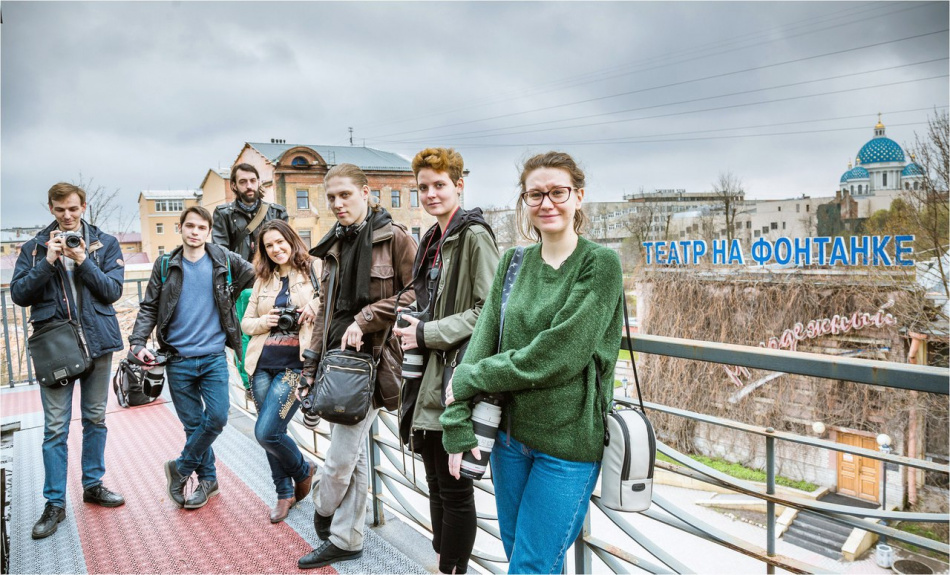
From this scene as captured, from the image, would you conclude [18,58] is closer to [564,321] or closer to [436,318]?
[436,318]

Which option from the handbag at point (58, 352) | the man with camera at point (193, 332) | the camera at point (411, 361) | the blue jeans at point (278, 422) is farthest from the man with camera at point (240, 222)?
the camera at point (411, 361)

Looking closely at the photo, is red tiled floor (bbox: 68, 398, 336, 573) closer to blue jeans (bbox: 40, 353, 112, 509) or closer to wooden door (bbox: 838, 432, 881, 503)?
blue jeans (bbox: 40, 353, 112, 509)

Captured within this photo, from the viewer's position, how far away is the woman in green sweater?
1446 mm

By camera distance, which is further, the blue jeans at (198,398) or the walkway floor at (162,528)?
the blue jeans at (198,398)

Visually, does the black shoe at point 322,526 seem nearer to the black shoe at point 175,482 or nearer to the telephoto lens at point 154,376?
the black shoe at point 175,482

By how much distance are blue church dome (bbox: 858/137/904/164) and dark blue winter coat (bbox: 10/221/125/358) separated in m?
33.7

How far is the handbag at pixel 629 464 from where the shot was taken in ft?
4.71

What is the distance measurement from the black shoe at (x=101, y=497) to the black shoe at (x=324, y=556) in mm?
1357

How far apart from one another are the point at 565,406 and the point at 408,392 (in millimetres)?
690

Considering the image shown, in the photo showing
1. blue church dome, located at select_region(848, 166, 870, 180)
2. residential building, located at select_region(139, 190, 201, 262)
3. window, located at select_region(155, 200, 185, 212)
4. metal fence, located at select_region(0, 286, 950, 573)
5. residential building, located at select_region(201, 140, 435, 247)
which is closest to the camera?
metal fence, located at select_region(0, 286, 950, 573)

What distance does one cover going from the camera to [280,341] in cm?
284

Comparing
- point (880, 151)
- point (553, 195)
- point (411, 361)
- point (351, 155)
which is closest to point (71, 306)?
point (411, 361)

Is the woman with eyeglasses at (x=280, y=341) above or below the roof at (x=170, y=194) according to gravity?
below

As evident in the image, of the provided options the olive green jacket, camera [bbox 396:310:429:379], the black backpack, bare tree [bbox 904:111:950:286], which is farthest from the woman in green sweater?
bare tree [bbox 904:111:950:286]
